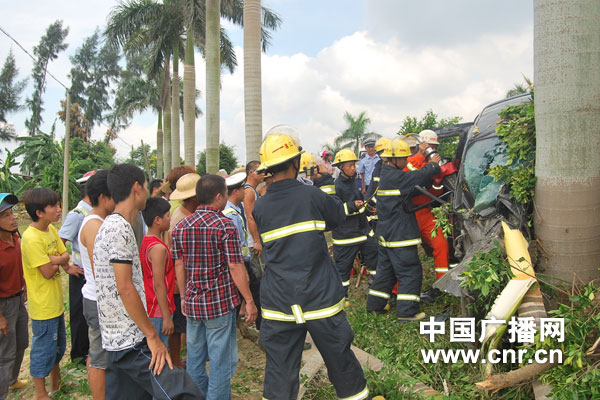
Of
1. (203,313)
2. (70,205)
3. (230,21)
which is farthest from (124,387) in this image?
(70,205)

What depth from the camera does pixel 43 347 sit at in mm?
3635

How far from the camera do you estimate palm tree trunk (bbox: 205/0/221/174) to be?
12049mm

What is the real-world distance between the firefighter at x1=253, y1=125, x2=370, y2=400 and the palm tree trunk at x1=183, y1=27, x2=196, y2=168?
46.0ft

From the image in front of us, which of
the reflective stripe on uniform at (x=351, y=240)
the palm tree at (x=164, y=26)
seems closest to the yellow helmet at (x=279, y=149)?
the reflective stripe on uniform at (x=351, y=240)

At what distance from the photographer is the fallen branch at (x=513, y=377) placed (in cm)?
271

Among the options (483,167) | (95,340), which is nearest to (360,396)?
(95,340)

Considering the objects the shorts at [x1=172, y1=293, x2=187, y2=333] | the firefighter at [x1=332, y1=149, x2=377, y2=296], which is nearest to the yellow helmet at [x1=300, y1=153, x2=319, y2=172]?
the firefighter at [x1=332, y1=149, x2=377, y2=296]

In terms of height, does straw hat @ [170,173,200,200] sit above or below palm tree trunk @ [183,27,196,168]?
below

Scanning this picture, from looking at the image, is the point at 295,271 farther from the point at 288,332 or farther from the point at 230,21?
the point at 230,21

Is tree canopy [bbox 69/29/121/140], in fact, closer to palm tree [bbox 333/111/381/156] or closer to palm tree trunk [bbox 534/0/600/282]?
palm tree [bbox 333/111/381/156]

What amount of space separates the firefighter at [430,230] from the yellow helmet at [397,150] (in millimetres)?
449

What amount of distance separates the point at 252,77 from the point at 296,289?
24.1 feet

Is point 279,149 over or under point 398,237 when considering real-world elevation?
over

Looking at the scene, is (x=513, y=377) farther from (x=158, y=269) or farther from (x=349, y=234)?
(x=349, y=234)
